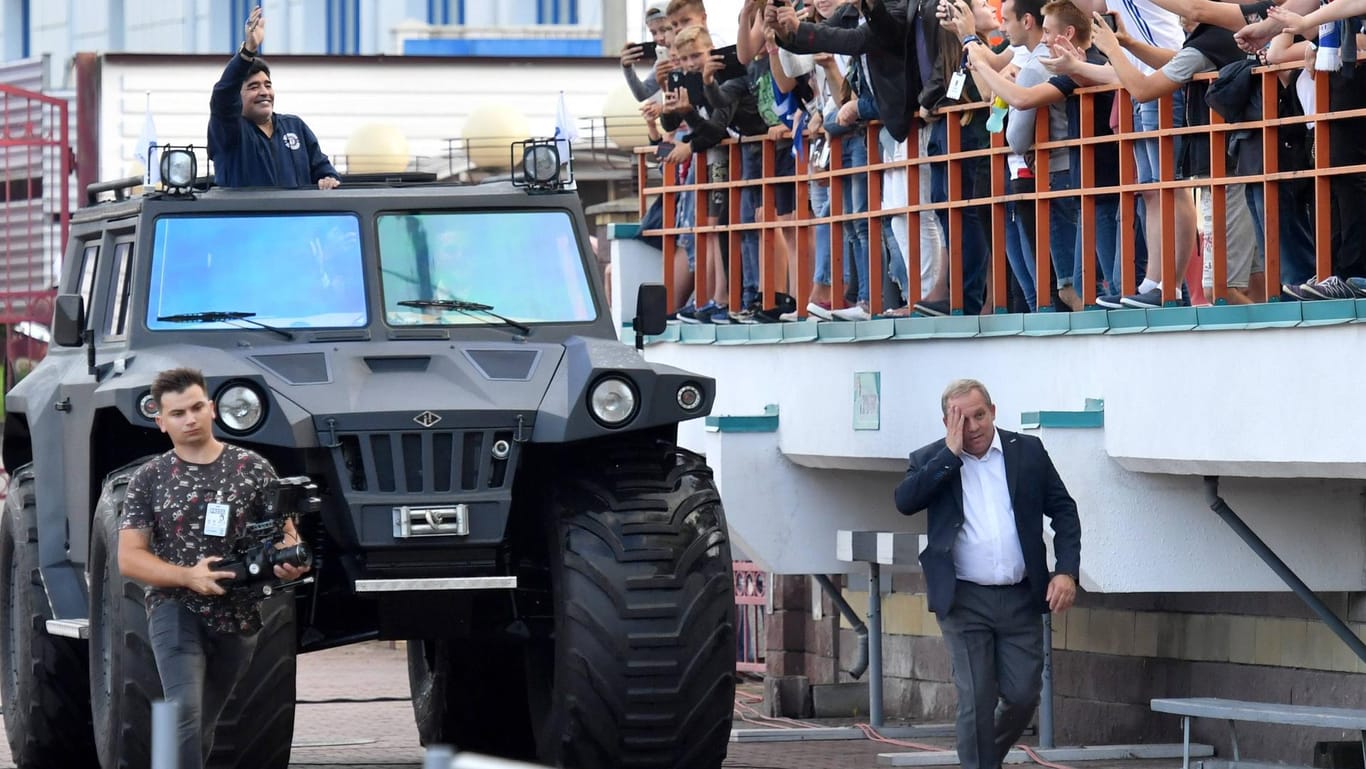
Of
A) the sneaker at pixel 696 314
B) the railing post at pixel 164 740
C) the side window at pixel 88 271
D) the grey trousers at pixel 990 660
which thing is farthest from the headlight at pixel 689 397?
the sneaker at pixel 696 314

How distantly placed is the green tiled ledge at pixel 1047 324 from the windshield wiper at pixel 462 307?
8.21ft

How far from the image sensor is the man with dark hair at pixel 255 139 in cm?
1176

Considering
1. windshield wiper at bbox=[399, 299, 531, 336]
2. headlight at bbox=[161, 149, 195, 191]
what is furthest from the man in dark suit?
headlight at bbox=[161, 149, 195, 191]

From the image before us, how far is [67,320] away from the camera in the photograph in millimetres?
11422

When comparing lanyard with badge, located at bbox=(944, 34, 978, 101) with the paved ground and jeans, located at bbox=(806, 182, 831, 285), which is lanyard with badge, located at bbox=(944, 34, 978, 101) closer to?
jeans, located at bbox=(806, 182, 831, 285)

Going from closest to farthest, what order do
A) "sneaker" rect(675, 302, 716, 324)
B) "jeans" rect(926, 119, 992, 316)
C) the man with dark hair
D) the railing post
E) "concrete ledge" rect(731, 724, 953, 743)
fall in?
the railing post → the man with dark hair → "jeans" rect(926, 119, 992, 316) → "concrete ledge" rect(731, 724, 953, 743) → "sneaker" rect(675, 302, 716, 324)

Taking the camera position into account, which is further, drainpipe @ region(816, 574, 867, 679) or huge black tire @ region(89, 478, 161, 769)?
drainpipe @ region(816, 574, 867, 679)

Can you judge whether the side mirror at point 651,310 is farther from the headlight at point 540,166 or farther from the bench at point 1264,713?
the bench at point 1264,713

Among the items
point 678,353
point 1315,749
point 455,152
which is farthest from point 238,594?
point 455,152

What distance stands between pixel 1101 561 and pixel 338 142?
24.4m

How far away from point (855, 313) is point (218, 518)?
18.3 ft

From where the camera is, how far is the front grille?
10.3 metres

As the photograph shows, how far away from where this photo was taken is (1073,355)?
481 inches

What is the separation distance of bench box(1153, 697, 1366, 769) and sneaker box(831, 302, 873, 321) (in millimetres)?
2992
